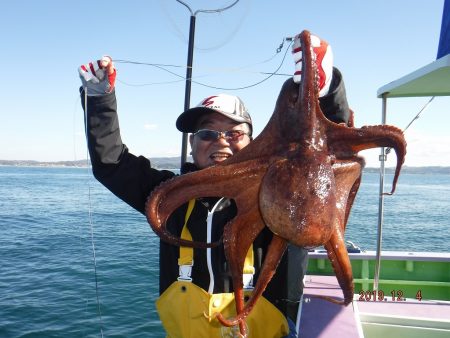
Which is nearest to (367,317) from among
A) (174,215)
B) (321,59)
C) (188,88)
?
(174,215)

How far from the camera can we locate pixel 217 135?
351cm

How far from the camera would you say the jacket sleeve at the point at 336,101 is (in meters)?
3.04

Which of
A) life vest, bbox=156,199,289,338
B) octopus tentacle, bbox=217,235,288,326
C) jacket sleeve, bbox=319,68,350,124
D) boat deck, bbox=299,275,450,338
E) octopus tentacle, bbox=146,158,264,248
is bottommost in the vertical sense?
boat deck, bbox=299,275,450,338

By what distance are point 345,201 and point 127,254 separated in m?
17.5

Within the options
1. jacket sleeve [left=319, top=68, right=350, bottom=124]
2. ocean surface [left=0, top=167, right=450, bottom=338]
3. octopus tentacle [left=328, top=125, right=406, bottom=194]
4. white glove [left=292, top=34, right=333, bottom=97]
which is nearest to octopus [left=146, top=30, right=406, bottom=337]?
octopus tentacle [left=328, top=125, right=406, bottom=194]

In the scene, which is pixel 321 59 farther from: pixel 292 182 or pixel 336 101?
pixel 292 182

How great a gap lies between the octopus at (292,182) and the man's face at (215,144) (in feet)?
3.34

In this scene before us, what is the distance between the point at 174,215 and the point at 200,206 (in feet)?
0.94

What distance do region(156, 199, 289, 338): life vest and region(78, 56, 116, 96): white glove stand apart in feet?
4.13

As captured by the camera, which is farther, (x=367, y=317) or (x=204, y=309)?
(x=367, y=317)

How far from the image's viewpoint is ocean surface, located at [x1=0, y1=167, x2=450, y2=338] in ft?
35.4

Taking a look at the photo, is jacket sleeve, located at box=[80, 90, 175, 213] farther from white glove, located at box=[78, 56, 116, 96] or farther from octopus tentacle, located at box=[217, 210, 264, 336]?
octopus tentacle, located at box=[217, 210, 264, 336]

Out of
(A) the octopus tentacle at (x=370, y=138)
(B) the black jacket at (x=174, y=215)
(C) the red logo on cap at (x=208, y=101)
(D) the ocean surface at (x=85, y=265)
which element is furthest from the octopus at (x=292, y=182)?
(D) the ocean surface at (x=85, y=265)

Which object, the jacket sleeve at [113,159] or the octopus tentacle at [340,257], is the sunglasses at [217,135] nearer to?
the jacket sleeve at [113,159]
